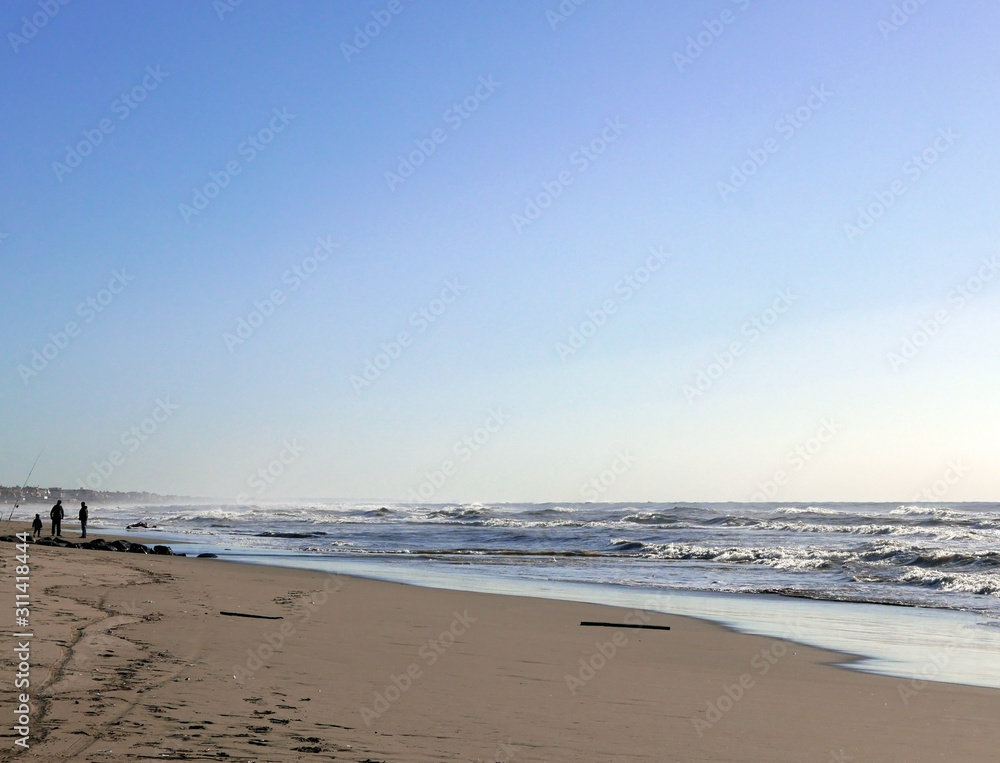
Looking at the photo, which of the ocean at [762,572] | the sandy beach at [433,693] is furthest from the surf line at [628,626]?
the ocean at [762,572]

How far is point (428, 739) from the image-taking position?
592 cm

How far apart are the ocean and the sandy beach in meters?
1.98

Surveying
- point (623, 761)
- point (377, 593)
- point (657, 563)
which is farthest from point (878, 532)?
point (623, 761)

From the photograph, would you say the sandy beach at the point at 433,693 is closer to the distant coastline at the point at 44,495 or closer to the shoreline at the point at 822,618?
the shoreline at the point at 822,618

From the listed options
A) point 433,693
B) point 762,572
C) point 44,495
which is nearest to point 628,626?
point 433,693

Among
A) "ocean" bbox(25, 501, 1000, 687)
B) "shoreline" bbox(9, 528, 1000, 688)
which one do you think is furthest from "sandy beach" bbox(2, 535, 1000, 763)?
"ocean" bbox(25, 501, 1000, 687)

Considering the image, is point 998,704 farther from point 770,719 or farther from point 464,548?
point 464,548

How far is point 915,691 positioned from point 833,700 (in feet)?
4.10

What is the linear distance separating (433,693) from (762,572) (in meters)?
20.2

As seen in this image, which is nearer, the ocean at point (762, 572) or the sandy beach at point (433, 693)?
the sandy beach at point (433, 693)

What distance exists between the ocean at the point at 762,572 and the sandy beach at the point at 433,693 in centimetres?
198

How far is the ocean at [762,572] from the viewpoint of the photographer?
13320mm

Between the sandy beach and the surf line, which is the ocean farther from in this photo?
the sandy beach

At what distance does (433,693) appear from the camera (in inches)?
297
